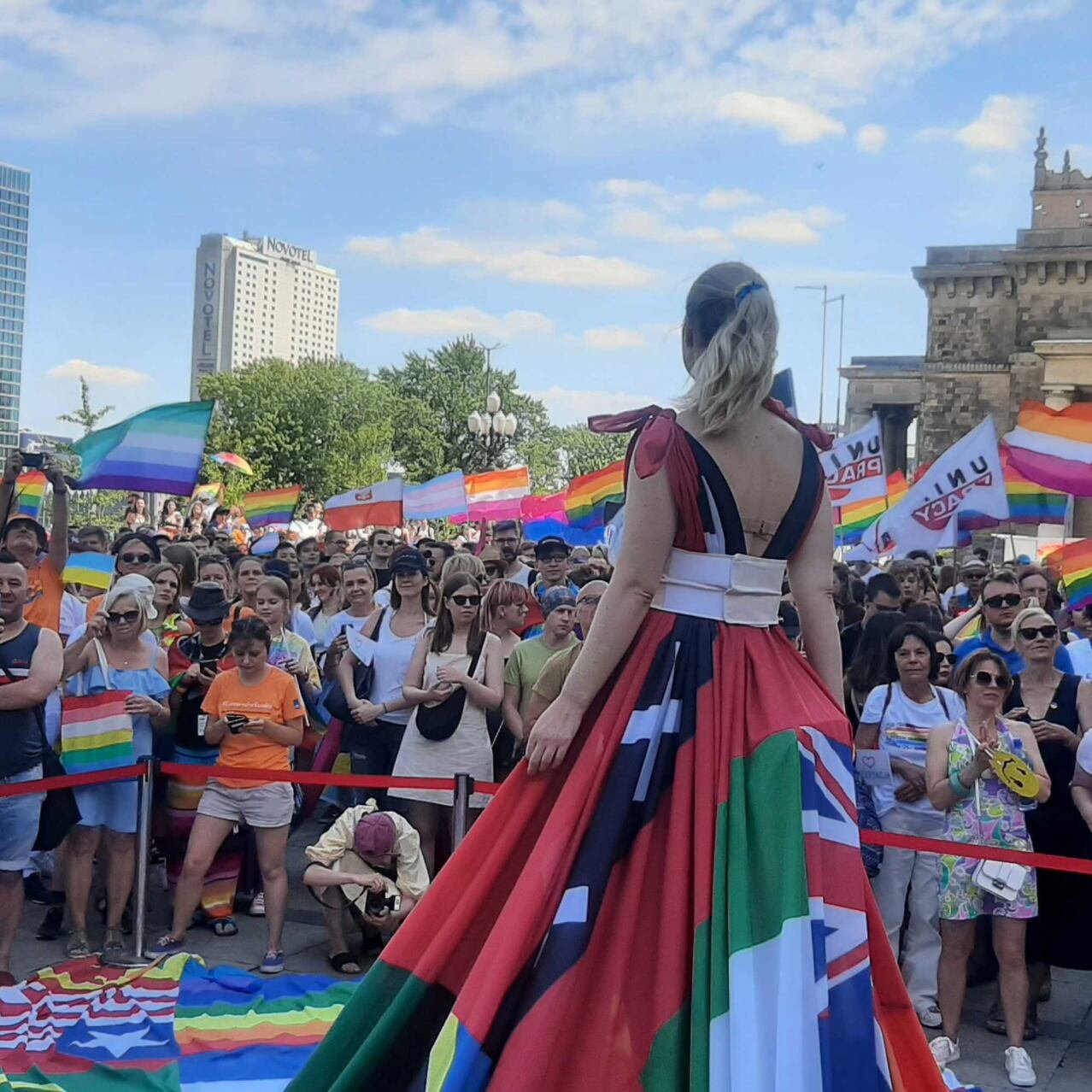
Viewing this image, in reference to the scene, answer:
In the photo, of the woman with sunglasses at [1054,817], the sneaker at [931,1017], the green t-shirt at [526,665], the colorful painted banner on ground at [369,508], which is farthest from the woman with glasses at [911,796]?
the colorful painted banner on ground at [369,508]

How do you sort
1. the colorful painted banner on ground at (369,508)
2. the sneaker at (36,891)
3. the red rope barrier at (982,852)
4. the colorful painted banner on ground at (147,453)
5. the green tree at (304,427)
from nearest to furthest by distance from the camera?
the red rope barrier at (982,852), the sneaker at (36,891), the colorful painted banner on ground at (147,453), the colorful painted banner on ground at (369,508), the green tree at (304,427)

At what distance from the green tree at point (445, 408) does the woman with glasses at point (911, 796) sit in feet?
221

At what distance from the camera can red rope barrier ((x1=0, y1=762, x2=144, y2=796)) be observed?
6176mm

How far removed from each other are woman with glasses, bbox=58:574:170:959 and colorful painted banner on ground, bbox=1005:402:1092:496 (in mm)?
8115

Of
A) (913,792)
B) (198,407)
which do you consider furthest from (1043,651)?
(198,407)

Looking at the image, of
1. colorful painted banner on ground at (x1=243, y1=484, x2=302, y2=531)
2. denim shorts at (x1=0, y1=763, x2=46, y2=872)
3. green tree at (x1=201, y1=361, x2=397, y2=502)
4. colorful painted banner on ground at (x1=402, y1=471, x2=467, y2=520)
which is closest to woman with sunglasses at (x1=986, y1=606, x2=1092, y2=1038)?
denim shorts at (x1=0, y1=763, x2=46, y2=872)

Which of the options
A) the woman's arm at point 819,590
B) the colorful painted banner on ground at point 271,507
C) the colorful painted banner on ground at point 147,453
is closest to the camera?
the woman's arm at point 819,590

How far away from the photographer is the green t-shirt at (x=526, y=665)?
7305 mm

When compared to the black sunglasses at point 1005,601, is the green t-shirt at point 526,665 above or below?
below

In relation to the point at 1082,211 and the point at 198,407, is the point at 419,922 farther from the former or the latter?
the point at 1082,211

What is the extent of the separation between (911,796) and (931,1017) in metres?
0.93

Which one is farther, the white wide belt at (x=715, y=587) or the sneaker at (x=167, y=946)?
the sneaker at (x=167, y=946)

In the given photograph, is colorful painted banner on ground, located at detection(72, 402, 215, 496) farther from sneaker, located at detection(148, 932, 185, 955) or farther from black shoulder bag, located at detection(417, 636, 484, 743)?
sneaker, located at detection(148, 932, 185, 955)

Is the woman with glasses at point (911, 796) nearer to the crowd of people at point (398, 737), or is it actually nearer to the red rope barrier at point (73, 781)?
the crowd of people at point (398, 737)
